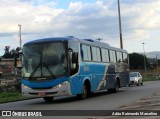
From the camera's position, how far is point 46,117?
14.5m

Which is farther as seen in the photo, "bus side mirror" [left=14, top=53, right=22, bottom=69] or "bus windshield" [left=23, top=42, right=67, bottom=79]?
"bus side mirror" [left=14, top=53, right=22, bottom=69]

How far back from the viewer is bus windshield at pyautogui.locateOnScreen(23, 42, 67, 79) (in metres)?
21.3

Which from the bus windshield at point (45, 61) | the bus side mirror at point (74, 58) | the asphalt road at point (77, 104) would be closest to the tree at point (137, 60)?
the asphalt road at point (77, 104)

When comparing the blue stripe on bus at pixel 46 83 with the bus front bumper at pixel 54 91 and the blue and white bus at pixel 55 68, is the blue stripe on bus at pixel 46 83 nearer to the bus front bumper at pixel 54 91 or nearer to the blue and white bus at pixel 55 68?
the blue and white bus at pixel 55 68

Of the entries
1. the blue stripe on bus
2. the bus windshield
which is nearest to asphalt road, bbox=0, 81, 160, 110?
the blue stripe on bus

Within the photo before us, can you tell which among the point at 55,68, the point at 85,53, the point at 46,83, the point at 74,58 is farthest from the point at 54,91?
the point at 85,53

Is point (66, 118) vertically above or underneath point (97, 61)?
underneath

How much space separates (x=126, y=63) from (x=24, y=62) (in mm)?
13943

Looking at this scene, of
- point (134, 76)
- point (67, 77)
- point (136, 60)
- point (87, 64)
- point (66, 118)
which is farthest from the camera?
point (136, 60)

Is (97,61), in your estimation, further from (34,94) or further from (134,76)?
(134,76)

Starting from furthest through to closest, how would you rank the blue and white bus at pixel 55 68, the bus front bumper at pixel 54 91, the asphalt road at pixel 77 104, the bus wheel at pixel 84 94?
the bus wheel at pixel 84 94 → the blue and white bus at pixel 55 68 → the bus front bumper at pixel 54 91 → the asphalt road at pixel 77 104

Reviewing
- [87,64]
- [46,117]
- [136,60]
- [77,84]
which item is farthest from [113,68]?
[136,60]

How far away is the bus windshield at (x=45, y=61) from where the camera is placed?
70.0 ft

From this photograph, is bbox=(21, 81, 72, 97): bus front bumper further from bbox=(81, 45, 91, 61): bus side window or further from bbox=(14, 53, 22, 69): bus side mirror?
bbox=(81, 45, 91, 61): bus side window
